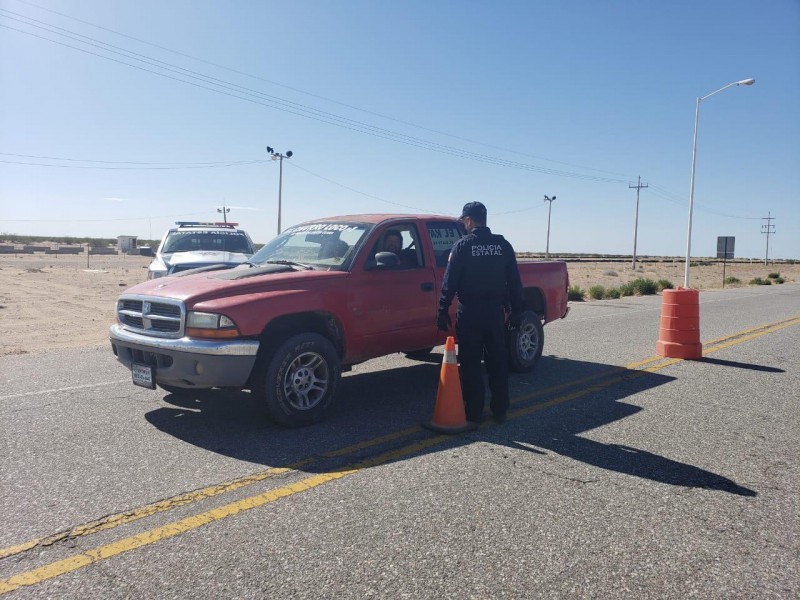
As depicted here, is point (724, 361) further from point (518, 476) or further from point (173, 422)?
point (173, 422)

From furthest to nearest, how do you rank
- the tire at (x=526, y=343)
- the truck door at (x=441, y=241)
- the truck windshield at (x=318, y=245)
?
the tire at (x=526, y=343), the truck door at (x=441, y=241), the truck windshield at (x=318, y=245)

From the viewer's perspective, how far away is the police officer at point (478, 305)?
18.4 ft

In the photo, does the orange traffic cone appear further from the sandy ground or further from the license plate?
the sandy ground

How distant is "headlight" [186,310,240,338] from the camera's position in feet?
16.8

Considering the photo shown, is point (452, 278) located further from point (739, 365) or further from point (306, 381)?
point (739, 365)

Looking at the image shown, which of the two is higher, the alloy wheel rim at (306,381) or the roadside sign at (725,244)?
the roadside sign at (725,244)

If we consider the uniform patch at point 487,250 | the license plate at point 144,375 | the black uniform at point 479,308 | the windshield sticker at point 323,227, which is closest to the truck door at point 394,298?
the windshield sticker at point 323,227

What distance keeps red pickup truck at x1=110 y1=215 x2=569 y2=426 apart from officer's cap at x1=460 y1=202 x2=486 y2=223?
842 millimetres

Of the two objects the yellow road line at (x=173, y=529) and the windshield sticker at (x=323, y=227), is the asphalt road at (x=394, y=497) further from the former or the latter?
the windshield sticker at (x=323, y=227)

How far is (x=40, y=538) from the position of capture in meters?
3.36

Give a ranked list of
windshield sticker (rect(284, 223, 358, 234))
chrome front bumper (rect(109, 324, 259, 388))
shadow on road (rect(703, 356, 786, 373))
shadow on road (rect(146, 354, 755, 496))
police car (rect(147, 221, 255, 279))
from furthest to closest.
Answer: police car (rect(147, 221, 255, 279)) → shadow on road (rect(703, 356, 786, 373)) → windshield sticker (rect(284, 223, 358, 234)) → chrome front bumper (rect(109, 324, 259, 388)) → shadow on road (rect(146, 354, 755, 496))

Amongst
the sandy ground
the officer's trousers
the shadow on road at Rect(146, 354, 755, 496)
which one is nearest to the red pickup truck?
the shadow on road at Rect(146, 354, 755, 496)

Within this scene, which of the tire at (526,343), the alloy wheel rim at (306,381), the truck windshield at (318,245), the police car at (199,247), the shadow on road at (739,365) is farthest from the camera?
the police car at (199,247)

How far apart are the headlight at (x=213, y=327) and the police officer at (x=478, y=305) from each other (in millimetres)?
1768
